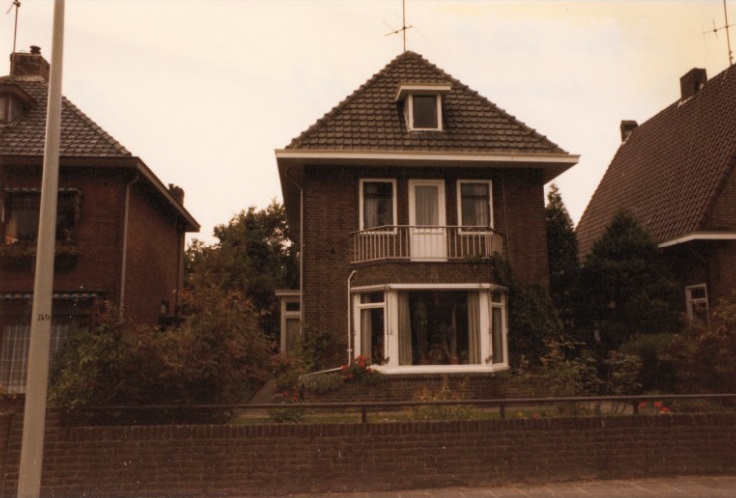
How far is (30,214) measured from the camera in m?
14.5

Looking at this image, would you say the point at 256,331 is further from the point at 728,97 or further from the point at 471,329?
the point at 728,97

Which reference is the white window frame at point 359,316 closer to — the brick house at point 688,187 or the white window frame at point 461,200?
the white window frame at point 461,200

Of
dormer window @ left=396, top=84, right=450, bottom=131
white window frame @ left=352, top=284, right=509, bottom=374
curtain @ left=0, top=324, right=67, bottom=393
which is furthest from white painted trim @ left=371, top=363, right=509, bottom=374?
curtain @ left=0, top=324, right=67, bottom=393

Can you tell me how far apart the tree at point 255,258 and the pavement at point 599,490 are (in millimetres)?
23091

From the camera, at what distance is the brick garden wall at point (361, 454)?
7.97 metres

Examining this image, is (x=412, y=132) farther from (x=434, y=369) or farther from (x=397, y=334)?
(x=434, y=369)

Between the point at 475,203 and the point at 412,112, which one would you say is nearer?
the point at 475,203

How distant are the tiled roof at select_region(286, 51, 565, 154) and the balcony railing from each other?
219 centimetres

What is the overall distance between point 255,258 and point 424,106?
2703cm

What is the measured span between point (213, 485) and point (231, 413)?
1.46m

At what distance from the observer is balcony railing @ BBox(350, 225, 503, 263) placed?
49.2ft

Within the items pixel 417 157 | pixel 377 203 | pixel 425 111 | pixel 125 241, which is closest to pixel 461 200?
pixel 417 157

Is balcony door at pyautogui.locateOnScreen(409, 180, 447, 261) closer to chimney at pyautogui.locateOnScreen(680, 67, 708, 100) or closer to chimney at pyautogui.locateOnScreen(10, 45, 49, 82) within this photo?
chimney at pyautogui.locateOnScreen(10, 45, 49, 82)

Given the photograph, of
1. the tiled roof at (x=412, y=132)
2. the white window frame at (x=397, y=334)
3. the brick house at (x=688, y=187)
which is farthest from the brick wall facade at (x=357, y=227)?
the brick house at (x=688, y=187)
